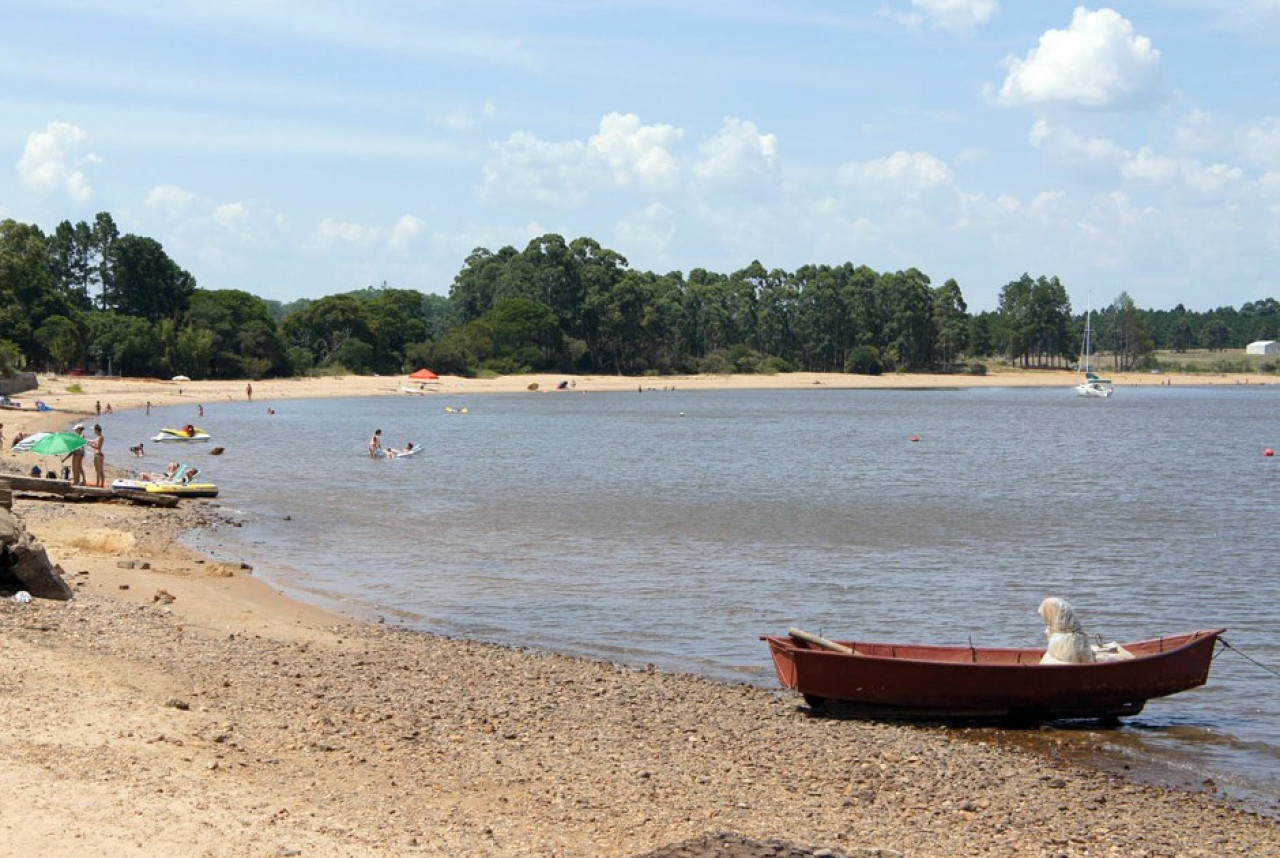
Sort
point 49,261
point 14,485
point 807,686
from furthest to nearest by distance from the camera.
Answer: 1. point 49,261
2. point 14,485
3. point 807,686

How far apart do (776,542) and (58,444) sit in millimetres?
17351

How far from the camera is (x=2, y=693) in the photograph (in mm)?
11391

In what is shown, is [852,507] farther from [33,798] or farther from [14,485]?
[33,798]

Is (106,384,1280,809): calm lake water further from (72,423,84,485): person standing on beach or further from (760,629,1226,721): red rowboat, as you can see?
(72,423,84,485): person standing on beach

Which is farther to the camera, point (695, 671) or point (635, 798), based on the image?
point (695, 671)

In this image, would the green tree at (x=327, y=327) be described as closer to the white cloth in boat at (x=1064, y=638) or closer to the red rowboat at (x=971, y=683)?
the red rowboat at (x=971, y=683)

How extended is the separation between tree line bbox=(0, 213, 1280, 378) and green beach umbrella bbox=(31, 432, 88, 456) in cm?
5685

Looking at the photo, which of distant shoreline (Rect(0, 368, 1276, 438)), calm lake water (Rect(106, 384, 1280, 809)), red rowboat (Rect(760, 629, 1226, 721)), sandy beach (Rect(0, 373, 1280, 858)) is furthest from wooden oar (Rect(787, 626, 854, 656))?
distant shoreline (Rect(0, 368, 1276, 438))

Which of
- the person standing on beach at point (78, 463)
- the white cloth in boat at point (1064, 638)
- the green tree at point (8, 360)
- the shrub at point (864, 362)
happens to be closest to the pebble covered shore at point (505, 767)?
the white cloth in boat at point (1064, 638)

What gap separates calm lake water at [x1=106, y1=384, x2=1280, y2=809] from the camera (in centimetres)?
1895

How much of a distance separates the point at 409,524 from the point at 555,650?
15444 mm

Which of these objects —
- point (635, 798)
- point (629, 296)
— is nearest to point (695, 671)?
point (635, 798)

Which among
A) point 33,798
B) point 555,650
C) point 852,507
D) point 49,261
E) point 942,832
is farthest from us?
point 49,261

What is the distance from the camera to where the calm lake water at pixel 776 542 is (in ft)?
62.2
